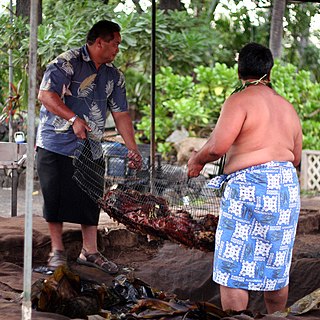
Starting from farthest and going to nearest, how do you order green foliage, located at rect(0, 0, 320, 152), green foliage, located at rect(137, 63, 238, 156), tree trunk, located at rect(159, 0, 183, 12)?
tree trunk, located at rect(159, 0, 183, 12) → green foliage, located at rect(137, 63, 238, 156) → green foliage, located at rect(0, 0, 320, 152)

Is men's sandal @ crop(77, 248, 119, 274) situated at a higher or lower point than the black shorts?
lower

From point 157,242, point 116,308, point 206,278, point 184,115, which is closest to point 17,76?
point 184,115

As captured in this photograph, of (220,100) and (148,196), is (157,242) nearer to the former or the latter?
(148,196)

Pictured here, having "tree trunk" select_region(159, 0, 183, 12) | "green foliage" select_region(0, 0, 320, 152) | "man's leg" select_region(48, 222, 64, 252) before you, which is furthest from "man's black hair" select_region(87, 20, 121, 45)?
"tree trunk" select_region(159, 0, 183, 12)

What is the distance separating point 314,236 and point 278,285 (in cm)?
367

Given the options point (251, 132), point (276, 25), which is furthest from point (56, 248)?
point (276, 25)

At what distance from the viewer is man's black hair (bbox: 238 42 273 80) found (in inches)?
174

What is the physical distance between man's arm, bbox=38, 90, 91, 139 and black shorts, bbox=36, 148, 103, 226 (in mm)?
456

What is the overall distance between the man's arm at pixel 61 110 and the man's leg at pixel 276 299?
1.78 metres

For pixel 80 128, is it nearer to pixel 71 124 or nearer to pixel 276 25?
pixel 71 124

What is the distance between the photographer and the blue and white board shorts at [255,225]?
4.35 metres

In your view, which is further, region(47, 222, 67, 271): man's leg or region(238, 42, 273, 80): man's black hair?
region(47, 222, 67, 271): man's leg

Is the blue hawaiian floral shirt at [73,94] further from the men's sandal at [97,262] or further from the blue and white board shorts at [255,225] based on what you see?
the blue and white board shorts at [255,225]

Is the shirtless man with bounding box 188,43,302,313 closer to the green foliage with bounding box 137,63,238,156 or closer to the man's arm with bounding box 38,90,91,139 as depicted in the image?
the man's arm with bounding box 38,90,91,139
